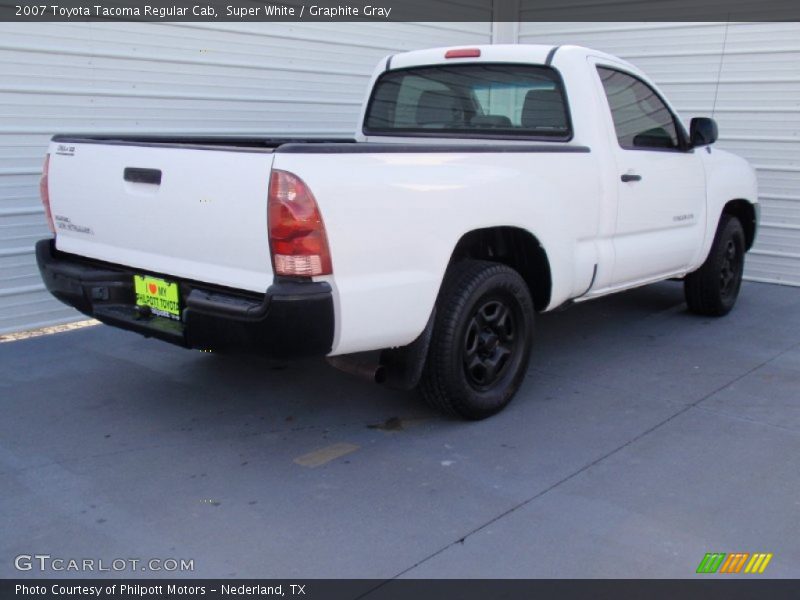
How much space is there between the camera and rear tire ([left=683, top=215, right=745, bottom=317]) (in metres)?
6.15

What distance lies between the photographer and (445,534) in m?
3.12

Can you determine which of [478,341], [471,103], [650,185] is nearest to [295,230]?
[478,341]

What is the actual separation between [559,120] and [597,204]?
553mm

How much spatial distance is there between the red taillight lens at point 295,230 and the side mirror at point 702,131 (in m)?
3.35

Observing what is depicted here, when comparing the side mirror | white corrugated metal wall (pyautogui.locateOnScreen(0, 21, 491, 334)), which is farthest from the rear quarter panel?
white corrugated metal wall (pyautogui.locateOnScreen(0, 21, 491, 334))

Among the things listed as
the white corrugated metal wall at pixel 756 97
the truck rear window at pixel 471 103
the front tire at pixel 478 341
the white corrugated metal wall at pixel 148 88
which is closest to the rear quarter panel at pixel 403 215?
the front tire at pixel 478 341

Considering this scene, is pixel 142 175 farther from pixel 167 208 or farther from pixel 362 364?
pixel 362 364

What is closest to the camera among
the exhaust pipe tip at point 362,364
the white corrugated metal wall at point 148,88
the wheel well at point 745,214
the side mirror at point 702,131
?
the exhaust pipe tip at point 362,364

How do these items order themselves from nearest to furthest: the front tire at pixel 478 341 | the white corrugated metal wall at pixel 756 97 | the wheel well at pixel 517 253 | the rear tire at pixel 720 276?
the front tire at pixel 478 341, the wheel well at pixel 517 253, the rear tire at pixel 720 276, the white corrugated metal wall at pixel 756 97
